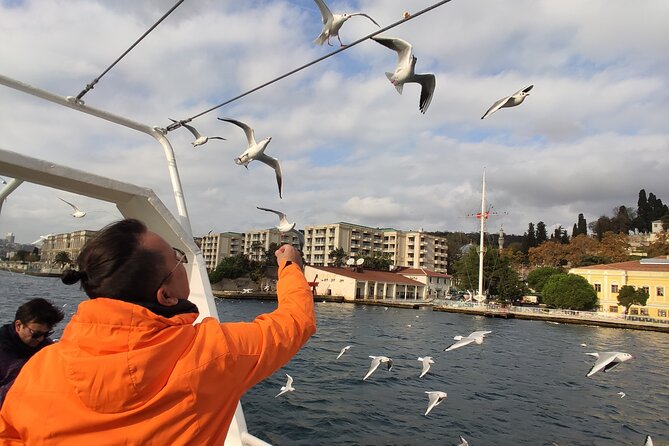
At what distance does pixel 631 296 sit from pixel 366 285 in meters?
33.1

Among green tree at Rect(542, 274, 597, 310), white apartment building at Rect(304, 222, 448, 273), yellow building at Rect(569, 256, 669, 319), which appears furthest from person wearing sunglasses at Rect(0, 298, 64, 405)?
white apartment building at Rect(304, 222, 448, 273)

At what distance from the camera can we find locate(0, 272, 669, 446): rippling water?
30.4 feet

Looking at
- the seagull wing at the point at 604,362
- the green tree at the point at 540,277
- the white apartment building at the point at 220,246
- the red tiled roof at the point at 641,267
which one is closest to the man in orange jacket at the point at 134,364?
the seagull wing at the point at 604,362

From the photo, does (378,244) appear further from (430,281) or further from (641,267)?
(641,267)

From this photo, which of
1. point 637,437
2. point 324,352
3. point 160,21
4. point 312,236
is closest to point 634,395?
point 637,437

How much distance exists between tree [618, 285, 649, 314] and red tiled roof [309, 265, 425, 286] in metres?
32.0

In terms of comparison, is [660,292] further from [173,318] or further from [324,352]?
[173,318]

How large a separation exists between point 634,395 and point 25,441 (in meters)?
18.2

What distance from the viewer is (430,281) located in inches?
3108

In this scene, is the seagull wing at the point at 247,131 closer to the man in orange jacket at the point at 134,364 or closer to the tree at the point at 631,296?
the man in orange jacket at the point at 134,364

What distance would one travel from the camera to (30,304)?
2373 mm

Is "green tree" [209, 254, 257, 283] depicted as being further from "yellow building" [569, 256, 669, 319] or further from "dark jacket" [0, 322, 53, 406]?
"dark jacket" [0, 322, 53, 406]

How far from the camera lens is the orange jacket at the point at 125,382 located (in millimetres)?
1016

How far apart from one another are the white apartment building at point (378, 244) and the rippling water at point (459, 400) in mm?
71471
